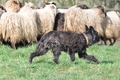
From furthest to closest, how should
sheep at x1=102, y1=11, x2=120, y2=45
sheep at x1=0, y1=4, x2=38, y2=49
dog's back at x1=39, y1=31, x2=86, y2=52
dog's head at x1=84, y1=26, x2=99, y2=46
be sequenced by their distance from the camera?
sheep at x1=102, y1=11, x2=120, y2=45 → sheep at x1=0, y1=4, x2=38, y2=49 → dog's head at x1=84, y1=26, x2=99, y2=46 → dog's back at x1=39, y1=31, x2=86, y2=52

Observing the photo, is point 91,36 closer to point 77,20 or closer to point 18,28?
point 18,28

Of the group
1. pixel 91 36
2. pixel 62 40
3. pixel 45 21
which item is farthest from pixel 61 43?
pixel 45 21

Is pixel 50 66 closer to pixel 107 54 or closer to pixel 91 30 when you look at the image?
pixel 91 30

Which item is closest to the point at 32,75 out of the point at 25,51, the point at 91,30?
the point at 91,30

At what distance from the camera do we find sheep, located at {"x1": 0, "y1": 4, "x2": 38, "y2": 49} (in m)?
9.56

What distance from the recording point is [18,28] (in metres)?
9.69

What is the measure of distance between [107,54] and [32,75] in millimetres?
4163

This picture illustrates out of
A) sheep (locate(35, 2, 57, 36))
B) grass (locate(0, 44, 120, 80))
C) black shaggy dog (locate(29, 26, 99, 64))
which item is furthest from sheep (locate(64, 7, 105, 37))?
grass (locate(0, 44, 120, 80))

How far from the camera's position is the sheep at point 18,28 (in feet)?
31.4

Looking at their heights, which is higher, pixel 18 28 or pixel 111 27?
pixel 18 28

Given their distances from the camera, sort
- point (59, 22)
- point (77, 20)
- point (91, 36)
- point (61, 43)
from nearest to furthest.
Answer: point (61, 43)
point (91, 36)
point (77, 20)
point (59, 22)

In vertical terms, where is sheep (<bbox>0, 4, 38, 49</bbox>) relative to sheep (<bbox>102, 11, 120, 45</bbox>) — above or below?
above

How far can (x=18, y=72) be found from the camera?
5.79 meters

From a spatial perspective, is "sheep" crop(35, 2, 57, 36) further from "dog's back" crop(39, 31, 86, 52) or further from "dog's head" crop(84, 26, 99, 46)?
"dog's back" crop(39, 31, 86, 52)
